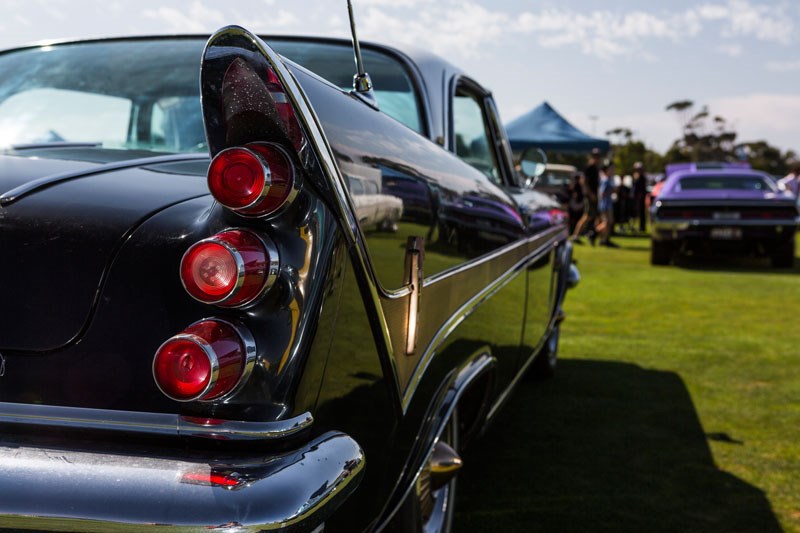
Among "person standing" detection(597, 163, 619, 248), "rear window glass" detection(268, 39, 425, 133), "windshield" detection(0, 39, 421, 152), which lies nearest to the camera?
"windshield" detection(0, 39, 421, 152)

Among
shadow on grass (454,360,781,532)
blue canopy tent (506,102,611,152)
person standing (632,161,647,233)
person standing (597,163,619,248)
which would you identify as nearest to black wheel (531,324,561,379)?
shadow on grass (454,360,781,532)

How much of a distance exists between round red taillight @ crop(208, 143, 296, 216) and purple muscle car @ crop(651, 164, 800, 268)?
36.5 ft

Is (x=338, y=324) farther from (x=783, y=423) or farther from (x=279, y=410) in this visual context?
(x=783, y=423)

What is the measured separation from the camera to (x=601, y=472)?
11.0 feet

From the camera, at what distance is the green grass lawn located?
2.97 metres

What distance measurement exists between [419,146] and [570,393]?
9.62 ft

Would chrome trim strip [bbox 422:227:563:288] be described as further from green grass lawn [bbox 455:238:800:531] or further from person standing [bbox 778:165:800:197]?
person standing [bbox 778:165:800:197]

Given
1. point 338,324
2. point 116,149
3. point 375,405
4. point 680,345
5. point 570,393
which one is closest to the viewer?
point 338,324

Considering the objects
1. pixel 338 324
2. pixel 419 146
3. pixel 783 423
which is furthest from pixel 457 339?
pixel 783 423

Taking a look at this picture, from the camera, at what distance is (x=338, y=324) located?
144cm

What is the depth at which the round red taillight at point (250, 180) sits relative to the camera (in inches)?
53.5

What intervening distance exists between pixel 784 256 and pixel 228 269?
11841 mm

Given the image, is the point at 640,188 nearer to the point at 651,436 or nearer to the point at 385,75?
the point at 651,436

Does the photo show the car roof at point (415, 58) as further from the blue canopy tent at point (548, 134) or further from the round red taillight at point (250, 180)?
the blue canopy tent at point (548, 134)
